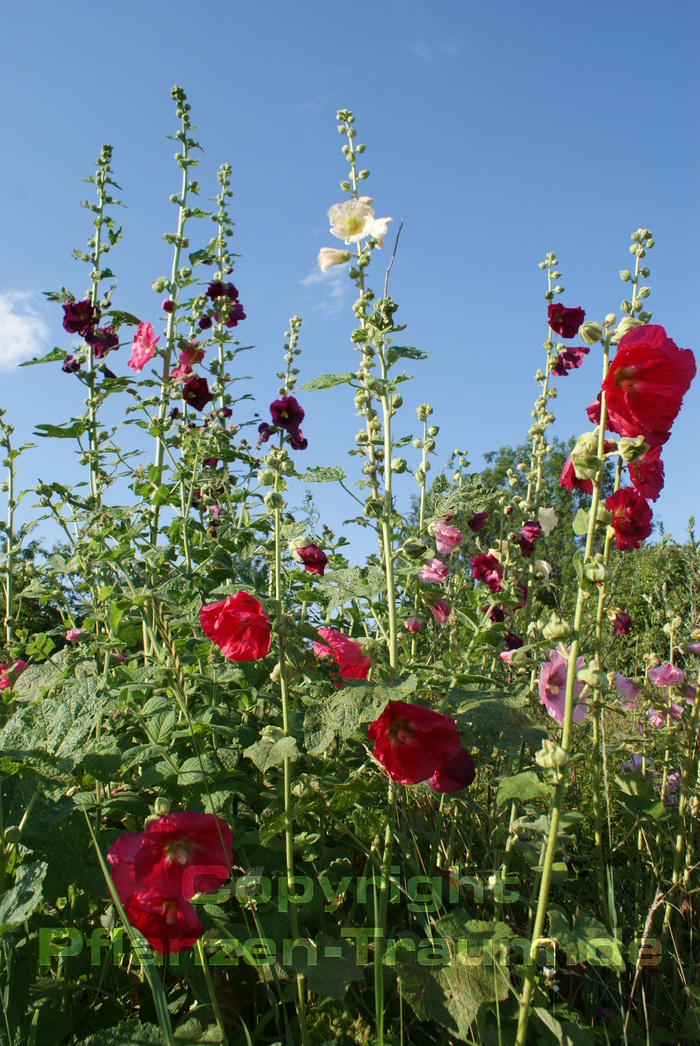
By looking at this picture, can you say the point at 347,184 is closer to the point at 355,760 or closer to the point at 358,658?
the point at 358,658

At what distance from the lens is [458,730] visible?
1534 millimetres

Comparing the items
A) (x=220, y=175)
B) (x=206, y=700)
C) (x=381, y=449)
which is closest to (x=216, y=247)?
(x=220, y=175)

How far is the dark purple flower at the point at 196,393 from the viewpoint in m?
3.51

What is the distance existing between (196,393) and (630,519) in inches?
97.4

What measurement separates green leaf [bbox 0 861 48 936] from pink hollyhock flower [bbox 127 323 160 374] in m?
2.66

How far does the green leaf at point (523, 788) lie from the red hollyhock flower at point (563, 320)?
2.22 metres

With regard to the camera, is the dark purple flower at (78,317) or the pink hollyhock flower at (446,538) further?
the dark purple flower at (78,317)

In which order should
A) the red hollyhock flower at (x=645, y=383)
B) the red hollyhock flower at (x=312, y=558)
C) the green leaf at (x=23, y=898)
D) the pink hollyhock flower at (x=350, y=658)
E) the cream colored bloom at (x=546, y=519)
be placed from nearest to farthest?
→ the green leaf at (x=23, y=898) < the red hollyhock flower at (x=645, y=383) < the pink hollyhock flower at (x=350, y=658) < the red hollyhock flower at (x=312, y=558) < the cream colored bloom at (x=546, y=519)

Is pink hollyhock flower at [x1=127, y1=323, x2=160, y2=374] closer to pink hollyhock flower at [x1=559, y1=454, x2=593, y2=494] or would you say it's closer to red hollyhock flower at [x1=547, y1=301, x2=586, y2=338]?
red hollyhock flower at [x1=547, y1=301, x2=586, y2=338]

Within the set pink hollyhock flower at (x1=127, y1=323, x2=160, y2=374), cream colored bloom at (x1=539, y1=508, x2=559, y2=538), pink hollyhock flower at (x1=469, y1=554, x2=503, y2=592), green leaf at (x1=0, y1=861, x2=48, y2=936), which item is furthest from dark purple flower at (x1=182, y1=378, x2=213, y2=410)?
green leaf at (x1=0, y1=861, x2=48, y2=936)

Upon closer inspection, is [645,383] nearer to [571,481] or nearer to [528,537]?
[571,481]

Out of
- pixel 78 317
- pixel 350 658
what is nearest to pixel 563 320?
pixel 350 658

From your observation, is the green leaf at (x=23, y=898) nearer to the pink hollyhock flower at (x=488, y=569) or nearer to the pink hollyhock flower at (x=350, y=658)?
the pink hollyhock flower at (x=350, y=658)

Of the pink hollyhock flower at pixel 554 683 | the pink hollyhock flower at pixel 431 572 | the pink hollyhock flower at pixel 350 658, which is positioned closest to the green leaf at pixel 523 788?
the pink hollyhock flower at pixel 554 683
